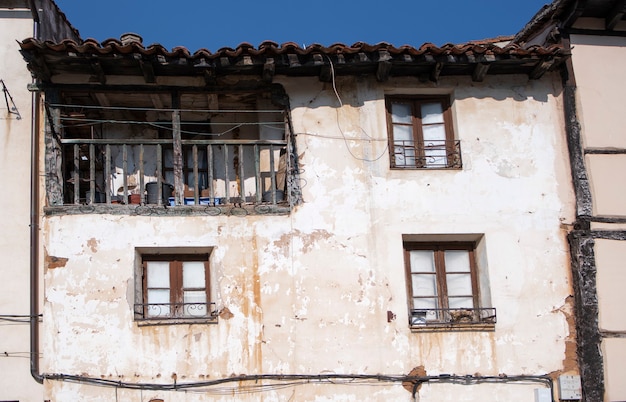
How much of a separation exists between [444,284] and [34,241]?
5.36 m

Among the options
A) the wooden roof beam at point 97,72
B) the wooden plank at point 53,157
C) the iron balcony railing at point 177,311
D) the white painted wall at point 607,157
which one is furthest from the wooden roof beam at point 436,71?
the wooden plank at point 53,157

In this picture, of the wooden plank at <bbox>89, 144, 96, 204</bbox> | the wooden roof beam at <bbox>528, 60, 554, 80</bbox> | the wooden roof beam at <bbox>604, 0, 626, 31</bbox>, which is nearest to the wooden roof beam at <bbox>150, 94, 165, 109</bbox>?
the wooden plank at <bbox>89, 144, 96, 204</bbox>

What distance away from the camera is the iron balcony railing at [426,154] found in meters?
12.4

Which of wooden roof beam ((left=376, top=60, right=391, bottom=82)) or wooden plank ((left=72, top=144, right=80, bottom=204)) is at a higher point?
wooden roof beam ((left=376, top=60, right=391, bottom=82))

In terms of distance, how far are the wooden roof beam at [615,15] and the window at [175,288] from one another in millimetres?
6693

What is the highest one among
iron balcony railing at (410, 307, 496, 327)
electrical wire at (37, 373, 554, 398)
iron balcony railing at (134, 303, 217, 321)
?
iron balcony railing at (134, 303, 217, 321)

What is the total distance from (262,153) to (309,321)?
289 centimetres

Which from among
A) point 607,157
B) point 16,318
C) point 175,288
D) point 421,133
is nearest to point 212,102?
point 175,288

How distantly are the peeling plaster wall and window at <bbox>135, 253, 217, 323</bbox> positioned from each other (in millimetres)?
212

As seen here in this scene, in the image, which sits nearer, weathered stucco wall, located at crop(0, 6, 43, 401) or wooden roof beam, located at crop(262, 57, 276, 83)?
weathered stucco wall, located at crop(0, 6, 43, 401)

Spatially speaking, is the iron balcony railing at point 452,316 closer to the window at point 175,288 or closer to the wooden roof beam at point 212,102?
the window at point 175,288

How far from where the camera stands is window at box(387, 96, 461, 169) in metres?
12.5

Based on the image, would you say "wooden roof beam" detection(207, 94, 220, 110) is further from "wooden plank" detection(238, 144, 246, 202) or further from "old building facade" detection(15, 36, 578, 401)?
"wooden plank" detection(238, 144, 246, 202)

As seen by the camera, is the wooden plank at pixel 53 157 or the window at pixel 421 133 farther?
the window at pixel 421 133
